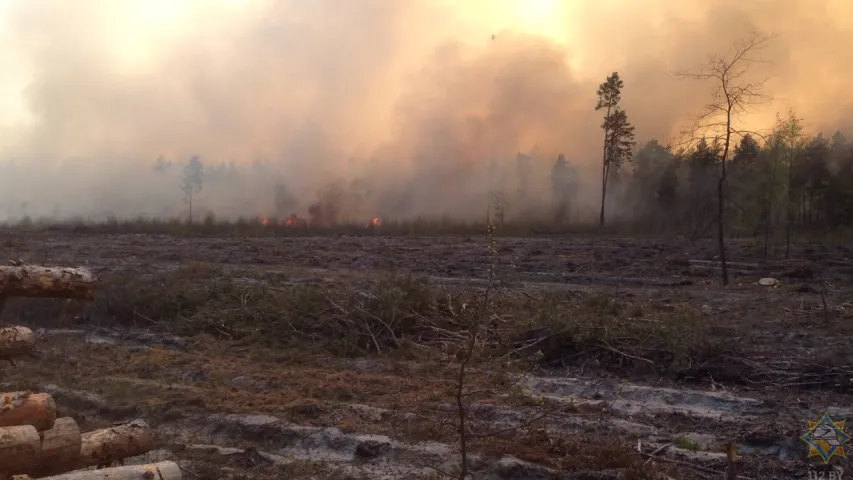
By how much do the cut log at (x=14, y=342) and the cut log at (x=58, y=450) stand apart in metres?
2.01

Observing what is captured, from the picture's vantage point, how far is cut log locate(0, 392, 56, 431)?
4656mm

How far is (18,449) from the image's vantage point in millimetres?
4270

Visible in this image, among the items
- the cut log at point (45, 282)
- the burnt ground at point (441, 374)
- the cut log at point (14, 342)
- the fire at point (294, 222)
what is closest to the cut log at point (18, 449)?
the burnt ground at point (441, 374)

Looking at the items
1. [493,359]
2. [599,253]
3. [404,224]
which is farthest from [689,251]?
[404,224]

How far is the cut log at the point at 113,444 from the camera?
494 centimetres

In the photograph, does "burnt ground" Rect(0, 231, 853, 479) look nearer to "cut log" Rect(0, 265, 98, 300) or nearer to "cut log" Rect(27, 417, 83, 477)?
"cut log" Rect(27, 417, 83, 477)

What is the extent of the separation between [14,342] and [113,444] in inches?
83.1

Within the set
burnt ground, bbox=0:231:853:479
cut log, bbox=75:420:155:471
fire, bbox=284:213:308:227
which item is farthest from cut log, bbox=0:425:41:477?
fire, bbox=284:213:308:227

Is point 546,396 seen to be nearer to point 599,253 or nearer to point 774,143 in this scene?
point 599,253

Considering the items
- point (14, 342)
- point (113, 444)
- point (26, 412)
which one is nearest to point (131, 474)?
point (113, 444)

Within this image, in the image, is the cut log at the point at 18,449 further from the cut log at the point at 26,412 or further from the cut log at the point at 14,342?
the cut log at the point at 14,342

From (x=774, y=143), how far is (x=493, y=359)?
20.6 m

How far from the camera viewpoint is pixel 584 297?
1338 cm

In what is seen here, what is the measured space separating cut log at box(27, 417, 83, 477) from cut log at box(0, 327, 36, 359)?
2.01 m
